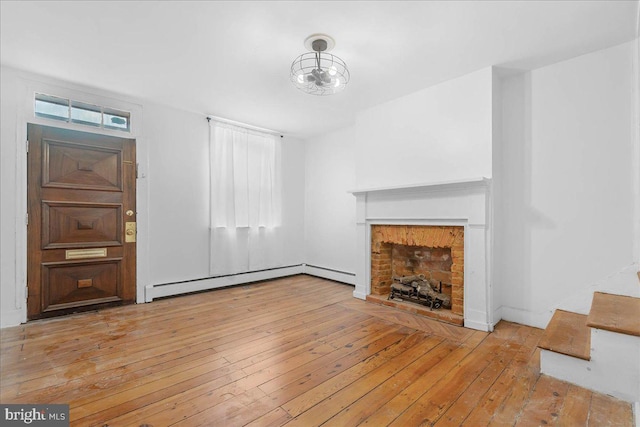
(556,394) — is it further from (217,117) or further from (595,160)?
(217,117)

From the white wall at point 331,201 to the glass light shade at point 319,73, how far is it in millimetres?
2025

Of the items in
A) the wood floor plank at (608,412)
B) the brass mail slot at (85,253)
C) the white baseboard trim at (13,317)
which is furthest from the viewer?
the brass mail slot at (85,253)

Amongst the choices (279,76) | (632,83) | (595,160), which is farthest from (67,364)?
(632,83)

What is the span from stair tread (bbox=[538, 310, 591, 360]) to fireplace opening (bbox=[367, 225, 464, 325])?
0.81 meters

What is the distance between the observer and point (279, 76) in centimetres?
316

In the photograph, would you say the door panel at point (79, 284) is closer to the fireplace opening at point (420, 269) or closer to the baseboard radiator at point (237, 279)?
the baseboard radiator at point (237, 279)

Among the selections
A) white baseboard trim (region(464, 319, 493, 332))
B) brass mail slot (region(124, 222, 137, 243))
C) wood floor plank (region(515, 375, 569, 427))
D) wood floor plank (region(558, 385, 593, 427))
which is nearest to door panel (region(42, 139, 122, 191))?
brass mail slot (region(124, 222, 137, 243))

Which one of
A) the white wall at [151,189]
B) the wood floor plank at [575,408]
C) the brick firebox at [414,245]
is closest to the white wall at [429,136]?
the brick firebox at [414,245]

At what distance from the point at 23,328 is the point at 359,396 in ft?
11.2

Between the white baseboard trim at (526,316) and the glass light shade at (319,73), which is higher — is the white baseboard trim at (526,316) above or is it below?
below

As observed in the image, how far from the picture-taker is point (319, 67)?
8.46 ft

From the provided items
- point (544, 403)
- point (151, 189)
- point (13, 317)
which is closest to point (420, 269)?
point (544, 403)

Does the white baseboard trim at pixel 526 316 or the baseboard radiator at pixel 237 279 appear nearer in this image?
the white baseboard trim at pixel 526 316

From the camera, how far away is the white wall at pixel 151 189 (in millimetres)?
3010
